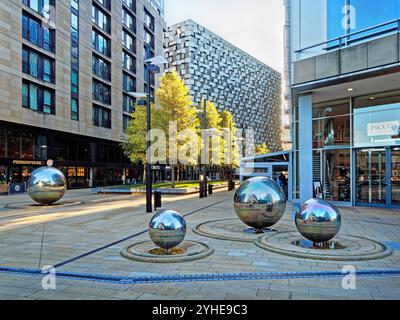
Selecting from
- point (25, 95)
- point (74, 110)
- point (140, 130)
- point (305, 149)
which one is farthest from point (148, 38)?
point (305, 149)

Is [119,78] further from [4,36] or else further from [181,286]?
[181,286]

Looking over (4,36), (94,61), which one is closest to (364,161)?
(4,36)

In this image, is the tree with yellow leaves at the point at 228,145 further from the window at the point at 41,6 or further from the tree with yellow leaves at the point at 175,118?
the window at the point at 41,6

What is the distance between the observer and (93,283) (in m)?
5.89

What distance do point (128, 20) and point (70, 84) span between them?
18376 mm

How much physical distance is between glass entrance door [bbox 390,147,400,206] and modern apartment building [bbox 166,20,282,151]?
7398 cm

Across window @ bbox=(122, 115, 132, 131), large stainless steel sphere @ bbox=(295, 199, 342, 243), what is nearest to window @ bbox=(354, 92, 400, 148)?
large stainless steel sphere @ bbox=(295, 199, 342, 243)

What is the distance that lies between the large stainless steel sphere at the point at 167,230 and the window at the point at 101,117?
37.2 metres

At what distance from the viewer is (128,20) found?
50719 mm

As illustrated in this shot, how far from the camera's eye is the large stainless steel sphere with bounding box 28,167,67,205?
17781mm

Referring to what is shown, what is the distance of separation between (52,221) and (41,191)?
5.49 metres

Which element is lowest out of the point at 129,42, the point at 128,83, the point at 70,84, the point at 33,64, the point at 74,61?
the point at 70,84

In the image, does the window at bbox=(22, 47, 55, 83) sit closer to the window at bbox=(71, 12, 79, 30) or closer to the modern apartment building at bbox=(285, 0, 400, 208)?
the window at bbox=(71, 12, 79, 30)

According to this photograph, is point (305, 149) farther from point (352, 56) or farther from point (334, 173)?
point (352, 56)
